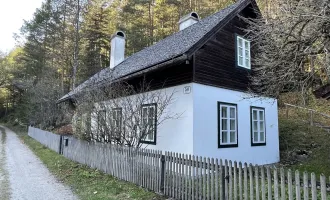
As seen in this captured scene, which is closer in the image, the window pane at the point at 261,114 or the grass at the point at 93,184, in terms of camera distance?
the grass at the point at 93,184

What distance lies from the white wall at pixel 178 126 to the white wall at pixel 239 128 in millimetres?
217

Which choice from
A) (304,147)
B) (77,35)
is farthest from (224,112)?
(77,35)

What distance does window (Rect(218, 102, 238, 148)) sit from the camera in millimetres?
9547

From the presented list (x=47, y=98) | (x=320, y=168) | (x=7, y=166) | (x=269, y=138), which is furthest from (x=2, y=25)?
(x=320, y=168)

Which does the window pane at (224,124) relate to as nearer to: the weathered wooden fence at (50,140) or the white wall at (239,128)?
the white wall at (239,128)

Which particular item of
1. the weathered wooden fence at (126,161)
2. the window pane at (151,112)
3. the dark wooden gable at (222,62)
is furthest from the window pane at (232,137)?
the weathered wooden fence at (126,161)

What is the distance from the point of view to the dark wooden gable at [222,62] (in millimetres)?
9336

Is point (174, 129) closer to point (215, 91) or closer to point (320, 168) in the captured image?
point (215, 91)

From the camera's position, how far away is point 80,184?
7.55 m

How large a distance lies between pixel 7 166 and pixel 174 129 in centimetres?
698

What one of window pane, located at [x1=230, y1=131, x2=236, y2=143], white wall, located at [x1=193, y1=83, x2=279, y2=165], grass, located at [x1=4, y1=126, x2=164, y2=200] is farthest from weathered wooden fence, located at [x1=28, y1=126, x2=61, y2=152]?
window pane, located at [x1=230, y1=131, x2=236, y2=143]

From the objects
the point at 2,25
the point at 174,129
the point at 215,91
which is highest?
the point at 2,25

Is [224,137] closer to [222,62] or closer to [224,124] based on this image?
[224,124]

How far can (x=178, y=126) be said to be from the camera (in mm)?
9359
